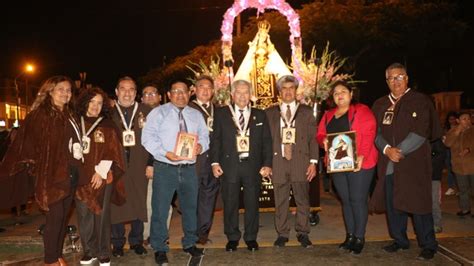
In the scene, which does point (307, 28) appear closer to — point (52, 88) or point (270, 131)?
point (270, 131)

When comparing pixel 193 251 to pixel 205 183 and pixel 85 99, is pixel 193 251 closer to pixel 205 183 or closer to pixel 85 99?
pixel 205 183

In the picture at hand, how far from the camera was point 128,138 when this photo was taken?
607 centimetres

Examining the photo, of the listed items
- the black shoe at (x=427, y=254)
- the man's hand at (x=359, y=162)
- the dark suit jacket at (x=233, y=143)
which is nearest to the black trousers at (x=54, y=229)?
the dark suit jacket at (x=233, y=143)

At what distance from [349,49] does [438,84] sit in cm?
Result: 1082

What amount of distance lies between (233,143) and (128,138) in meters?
1.31

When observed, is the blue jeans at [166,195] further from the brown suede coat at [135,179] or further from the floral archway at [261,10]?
the floral archway at [261,10]

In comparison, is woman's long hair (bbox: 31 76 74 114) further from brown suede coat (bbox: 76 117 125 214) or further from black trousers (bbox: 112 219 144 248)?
black trousers (bbox: 112 219 144 248)

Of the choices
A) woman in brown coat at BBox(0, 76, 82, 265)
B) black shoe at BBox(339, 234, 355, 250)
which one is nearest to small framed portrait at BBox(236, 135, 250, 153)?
black shoe at BBox(339, 234, 355, 250)

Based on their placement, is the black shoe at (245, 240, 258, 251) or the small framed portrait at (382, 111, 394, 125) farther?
the black shoe at (245, 240, 258, 251)

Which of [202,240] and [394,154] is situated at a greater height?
[394,154]

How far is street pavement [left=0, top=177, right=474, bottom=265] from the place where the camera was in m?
5.55

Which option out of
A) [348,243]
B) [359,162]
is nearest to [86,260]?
[348,243]

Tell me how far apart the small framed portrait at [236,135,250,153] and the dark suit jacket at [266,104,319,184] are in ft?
1.54

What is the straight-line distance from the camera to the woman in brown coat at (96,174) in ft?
17.3
